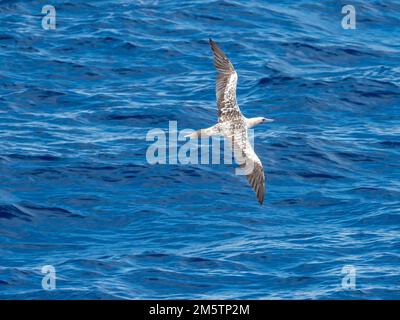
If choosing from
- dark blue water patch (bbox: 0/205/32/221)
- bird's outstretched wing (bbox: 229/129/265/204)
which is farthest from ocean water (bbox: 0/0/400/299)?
bird's outstretched wing (bbox: 229/129/265/204)

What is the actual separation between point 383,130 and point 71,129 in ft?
24.2

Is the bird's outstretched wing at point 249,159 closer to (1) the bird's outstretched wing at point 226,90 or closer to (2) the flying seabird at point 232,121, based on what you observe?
(2) the flying seabird at point 232,121

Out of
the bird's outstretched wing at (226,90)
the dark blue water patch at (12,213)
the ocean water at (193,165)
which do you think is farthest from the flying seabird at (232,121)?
the dark blue water patch at (12,213)

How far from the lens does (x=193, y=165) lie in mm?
32875

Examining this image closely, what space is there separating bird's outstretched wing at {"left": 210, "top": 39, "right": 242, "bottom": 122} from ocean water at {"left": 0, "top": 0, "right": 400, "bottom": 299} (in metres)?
3.11

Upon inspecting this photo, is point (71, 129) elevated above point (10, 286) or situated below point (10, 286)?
above

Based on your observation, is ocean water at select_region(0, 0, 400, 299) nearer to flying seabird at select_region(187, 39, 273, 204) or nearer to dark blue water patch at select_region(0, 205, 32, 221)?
dark blue water patch at select_region(0, 205, 32, 221)

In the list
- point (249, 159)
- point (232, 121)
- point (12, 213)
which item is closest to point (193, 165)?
point (12, 213)

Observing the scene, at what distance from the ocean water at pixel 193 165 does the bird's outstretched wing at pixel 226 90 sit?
10.2 ft

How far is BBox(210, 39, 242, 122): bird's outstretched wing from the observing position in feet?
91.3

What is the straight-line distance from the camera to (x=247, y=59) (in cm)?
3844

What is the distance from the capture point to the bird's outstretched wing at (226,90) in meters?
27.8
